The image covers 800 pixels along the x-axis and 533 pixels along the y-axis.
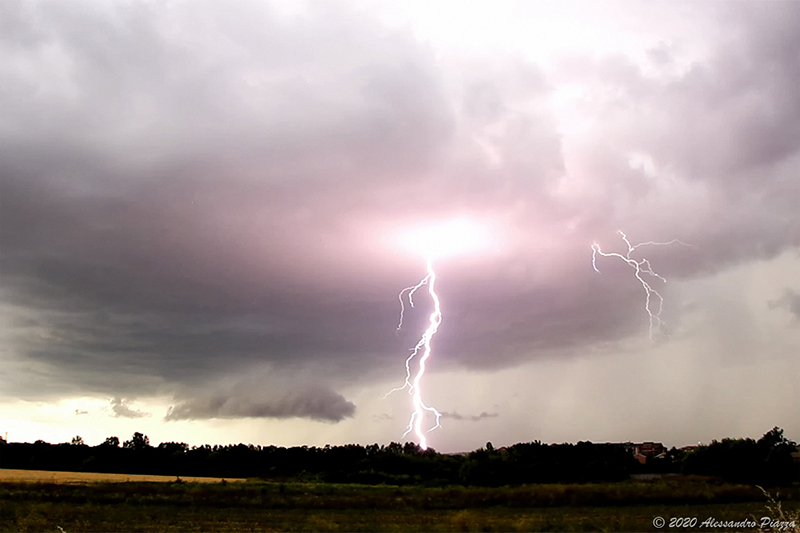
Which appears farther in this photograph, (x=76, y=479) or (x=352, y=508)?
(x=76, y=479)

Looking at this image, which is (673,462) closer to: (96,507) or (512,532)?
(512,532)

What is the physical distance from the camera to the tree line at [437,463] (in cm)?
5956

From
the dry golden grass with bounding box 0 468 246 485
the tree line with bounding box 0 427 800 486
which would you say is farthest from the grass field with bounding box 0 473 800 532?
the tree line with bounding box 0 427 800 486

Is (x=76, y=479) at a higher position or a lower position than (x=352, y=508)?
lower

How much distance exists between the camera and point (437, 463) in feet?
232

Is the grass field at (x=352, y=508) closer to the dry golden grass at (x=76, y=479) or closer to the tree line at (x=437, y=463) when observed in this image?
the dry golden grass at (x=76, y=479)

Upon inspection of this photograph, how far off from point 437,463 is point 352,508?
35.9 meters

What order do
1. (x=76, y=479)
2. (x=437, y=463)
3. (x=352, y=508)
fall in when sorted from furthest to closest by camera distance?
(x=437, y=463), (x=76, y=479), (x=352, y=508)

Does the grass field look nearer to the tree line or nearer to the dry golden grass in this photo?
the dry golden grass

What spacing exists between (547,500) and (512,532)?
16.4 metres

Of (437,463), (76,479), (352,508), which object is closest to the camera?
(352,508)

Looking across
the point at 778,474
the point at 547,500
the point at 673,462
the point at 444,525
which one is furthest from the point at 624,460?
the point at 444,525

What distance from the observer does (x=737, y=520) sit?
29.4 meters

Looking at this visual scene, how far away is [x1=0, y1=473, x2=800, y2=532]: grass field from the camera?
1067 inches
